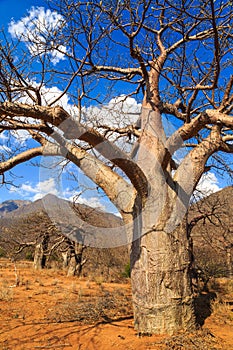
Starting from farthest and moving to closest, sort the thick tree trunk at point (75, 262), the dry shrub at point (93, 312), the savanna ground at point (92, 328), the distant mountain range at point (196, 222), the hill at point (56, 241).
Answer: the thick tree trunk at point (75, 262), the hill at point (56, 241), the distant mountain range at point (196, 222), the dry shrub at point (93, 312), the savanna ground at point (92, 328)

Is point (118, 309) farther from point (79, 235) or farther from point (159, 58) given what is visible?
point (79, 235)

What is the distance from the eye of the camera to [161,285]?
310cm

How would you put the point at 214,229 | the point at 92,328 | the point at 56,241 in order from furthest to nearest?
the point at 56,241, the point at 214,229, the point at 92,328

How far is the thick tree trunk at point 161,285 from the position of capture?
120 inches

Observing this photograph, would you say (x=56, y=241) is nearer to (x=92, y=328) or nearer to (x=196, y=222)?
(x=196, y=222)

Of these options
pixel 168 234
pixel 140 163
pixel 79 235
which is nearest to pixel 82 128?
pixel 140 163

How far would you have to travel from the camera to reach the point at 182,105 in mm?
4871

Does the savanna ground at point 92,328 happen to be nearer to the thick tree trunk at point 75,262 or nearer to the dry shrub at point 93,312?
the dry shrub at point 93,312

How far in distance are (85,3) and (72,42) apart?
45 cm

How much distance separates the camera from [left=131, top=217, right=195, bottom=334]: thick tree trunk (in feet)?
10.0

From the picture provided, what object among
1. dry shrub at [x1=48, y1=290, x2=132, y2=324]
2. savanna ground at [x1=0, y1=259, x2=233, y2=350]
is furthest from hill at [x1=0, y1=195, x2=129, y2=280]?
savanna ground at [x1=0, y1=259, x2=233, y2=350]

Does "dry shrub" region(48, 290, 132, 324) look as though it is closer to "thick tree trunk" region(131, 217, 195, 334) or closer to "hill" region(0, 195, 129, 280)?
"thick tree trunk" region(131, 217, 195, 334)

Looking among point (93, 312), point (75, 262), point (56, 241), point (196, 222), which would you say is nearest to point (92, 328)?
point (93, 312)

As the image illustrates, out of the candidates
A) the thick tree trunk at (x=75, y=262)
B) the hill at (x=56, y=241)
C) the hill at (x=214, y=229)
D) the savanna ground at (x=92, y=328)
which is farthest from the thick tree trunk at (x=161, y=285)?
the thick tree trunk at (x=75, y=262)
